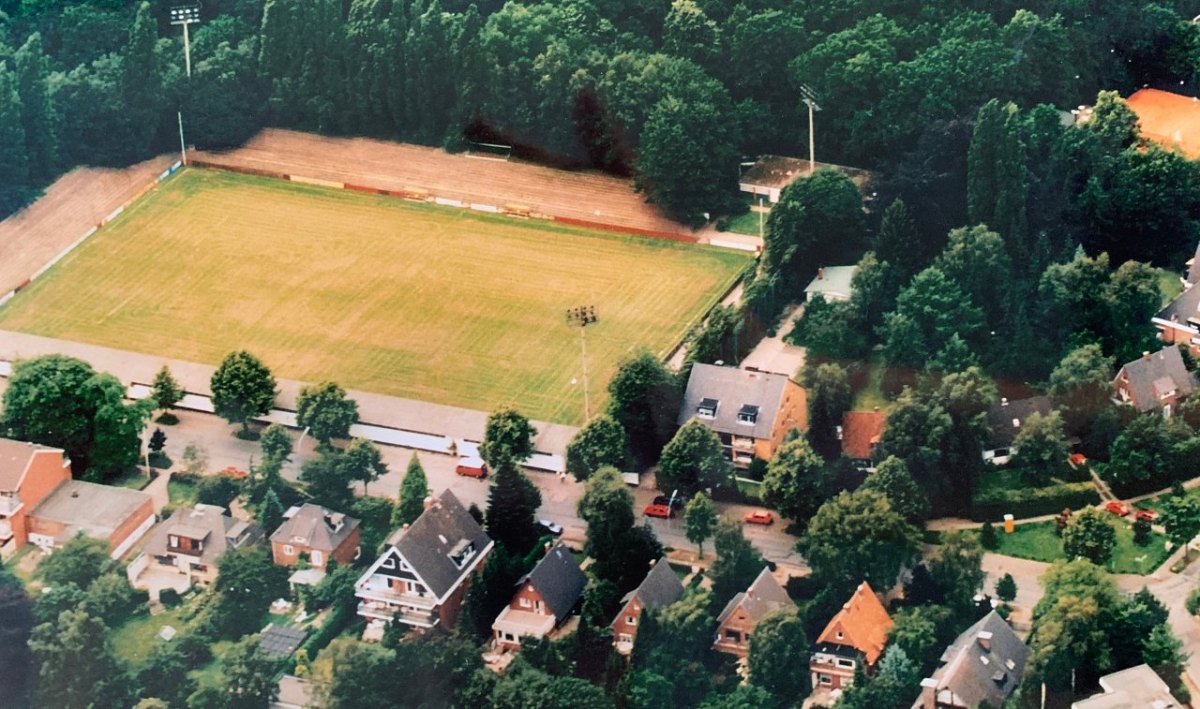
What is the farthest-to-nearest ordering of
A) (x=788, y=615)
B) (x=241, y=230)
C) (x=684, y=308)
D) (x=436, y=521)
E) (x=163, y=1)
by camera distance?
(x=163, y=1) → (x=241, y=230) → (x=684, y=308) → (x=436, y=521) → (x=788, y=615)

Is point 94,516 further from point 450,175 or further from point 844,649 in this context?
point 450,175

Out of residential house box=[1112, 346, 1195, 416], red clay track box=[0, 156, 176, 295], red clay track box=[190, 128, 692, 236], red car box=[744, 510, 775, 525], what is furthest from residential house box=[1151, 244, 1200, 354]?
red clay track box=[0, 156, 176, 295]

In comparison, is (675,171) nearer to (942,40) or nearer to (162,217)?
(942,40)

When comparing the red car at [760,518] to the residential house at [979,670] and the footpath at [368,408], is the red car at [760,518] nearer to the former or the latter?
the footpath at [368,408]

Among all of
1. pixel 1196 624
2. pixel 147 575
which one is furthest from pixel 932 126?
pixel 147 575

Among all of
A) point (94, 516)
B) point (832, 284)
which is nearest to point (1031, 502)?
point (832, 284)

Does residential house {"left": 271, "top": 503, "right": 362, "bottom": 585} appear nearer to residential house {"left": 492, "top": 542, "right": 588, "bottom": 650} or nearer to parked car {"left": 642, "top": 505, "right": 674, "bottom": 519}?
residential house {"left": 492, "top": 542, "right": 588, "bottom": 650}
